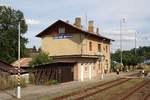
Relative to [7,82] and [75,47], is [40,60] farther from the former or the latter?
[7,82]

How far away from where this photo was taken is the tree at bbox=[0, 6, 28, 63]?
7900 cm

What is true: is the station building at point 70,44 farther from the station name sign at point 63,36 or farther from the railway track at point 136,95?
the railway track at point 136,95

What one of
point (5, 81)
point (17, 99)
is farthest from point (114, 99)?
point (5, 81)

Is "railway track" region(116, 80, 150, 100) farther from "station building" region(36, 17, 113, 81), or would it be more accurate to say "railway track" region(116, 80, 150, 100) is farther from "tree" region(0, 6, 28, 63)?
"tree" region(0, 6, 28, 63)

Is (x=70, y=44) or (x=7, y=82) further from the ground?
(x=70, y=44)

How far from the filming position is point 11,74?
38094mm

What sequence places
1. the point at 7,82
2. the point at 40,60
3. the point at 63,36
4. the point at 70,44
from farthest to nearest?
the point at 63,36
the point at 70,44
the point at 40,60
the point at 7,82

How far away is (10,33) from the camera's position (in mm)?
79125

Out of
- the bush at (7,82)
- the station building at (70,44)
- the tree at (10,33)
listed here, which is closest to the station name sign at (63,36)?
the station building at (70,44)

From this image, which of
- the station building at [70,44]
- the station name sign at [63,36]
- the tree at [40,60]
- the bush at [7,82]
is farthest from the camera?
the station name sign at [63,36]

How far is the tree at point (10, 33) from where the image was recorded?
259 feet

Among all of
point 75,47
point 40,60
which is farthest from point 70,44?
point 40,60

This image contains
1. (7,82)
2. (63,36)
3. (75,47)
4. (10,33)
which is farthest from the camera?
(10,33)

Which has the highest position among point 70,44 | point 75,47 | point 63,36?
point 63,36
